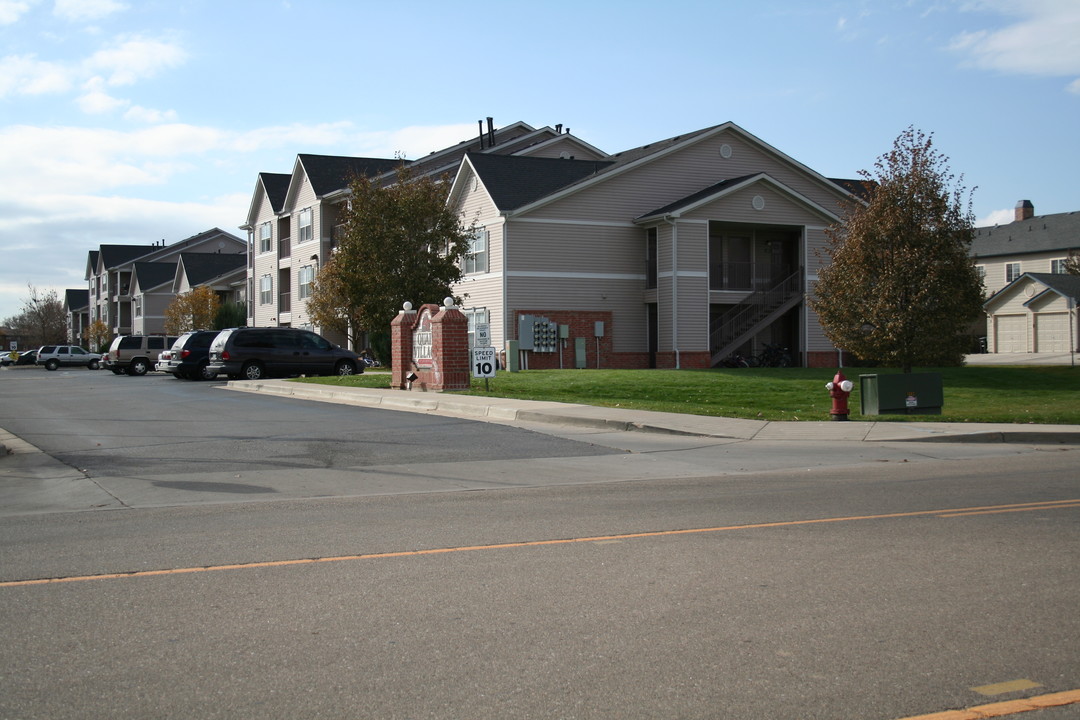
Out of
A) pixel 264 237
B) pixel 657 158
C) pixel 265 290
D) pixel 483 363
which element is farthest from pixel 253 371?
pixel 264 237

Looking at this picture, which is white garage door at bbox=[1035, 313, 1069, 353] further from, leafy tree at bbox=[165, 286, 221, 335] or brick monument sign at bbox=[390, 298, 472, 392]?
leafy tree at bbox=[165, 286, 221, 335]

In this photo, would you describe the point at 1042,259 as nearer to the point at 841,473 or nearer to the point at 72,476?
the point at 841,473

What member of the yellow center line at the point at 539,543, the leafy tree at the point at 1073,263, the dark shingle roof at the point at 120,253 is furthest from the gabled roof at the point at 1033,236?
the dark shingle roof at the point at 120,253

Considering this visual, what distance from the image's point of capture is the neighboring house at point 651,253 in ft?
117

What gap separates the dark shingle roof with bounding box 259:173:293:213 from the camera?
56.8 metres

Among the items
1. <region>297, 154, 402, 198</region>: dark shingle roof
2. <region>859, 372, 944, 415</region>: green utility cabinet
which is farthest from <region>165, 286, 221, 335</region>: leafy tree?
<region>859, 372, 944, 415</region>: green utility cabinet

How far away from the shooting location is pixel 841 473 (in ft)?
38.8

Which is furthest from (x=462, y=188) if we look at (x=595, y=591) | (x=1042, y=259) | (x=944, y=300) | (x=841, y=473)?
(x=1042, y=259)

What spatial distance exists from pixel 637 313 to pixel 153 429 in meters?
23.2

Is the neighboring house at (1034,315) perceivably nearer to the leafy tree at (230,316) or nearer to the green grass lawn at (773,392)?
the green grass lawn at (773,392)

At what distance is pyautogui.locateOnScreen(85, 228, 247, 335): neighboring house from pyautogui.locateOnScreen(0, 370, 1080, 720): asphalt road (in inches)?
3026

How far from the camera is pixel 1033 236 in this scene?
64000 mm

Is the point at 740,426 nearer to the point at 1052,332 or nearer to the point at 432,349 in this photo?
the point at 432,349

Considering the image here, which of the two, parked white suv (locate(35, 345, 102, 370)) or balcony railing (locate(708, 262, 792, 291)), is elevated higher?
A: balcony railing (locate(708, 262, 792, 291))
